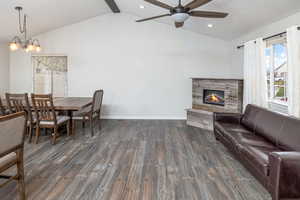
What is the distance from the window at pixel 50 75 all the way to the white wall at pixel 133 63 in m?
0.20

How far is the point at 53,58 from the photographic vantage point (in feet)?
20.0

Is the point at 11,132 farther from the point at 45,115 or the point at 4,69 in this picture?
the point at 4,69

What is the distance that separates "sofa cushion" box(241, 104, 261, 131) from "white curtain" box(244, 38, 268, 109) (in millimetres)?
312

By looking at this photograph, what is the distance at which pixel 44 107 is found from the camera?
387 centimetres

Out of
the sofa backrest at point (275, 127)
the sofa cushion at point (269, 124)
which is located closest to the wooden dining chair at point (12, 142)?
the sofa backrest at point (275, 127)

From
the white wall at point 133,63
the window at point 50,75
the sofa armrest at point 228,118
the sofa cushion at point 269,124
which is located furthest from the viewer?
the window at point 50,75

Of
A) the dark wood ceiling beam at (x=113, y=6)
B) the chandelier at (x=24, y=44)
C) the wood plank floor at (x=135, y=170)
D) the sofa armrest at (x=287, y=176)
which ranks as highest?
the dark wood ceiling beam at (x=113, y=6)

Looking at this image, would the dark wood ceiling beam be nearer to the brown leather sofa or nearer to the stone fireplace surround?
the stone fireplace surround

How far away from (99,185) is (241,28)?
14.6 feet

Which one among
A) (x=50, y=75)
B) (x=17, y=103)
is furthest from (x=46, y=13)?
(x=17, y=103)

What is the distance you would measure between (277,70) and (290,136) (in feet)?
6.16

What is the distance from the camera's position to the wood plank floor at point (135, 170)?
2.28 metres

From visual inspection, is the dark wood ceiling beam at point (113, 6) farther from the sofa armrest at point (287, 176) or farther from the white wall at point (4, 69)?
the sofa armrest at point (287, 176)

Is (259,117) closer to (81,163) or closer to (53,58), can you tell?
(81,163)
